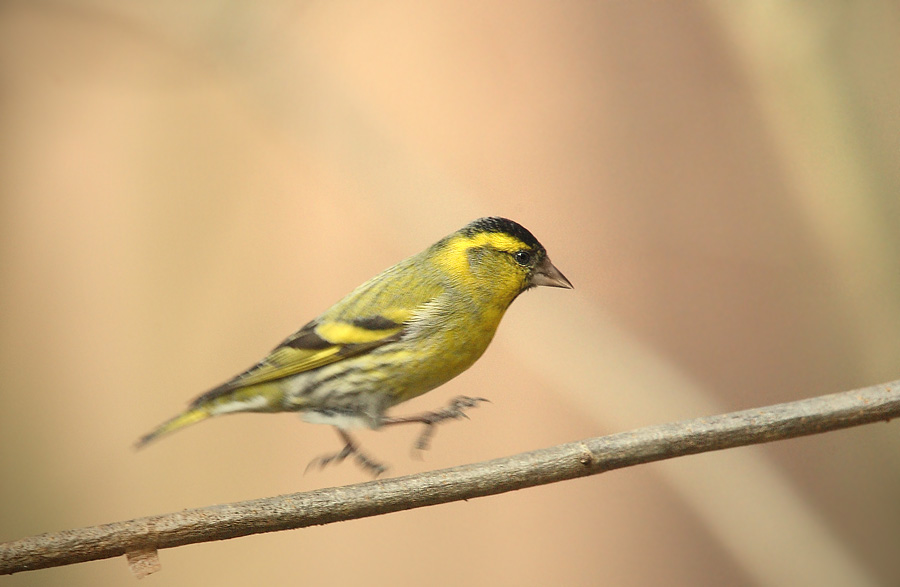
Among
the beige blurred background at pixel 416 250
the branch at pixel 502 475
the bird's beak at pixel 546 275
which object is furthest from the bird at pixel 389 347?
the beige blurred background at pixel 416 250

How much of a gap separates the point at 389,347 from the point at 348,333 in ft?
0.44

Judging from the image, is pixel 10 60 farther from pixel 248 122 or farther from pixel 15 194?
pixel 248 122

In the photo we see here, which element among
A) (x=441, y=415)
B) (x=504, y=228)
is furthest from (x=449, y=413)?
(x=504, y=228)

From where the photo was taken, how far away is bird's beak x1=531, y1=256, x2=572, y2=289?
91.0 inches

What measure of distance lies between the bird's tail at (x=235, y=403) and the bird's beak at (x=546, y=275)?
77 centimetres

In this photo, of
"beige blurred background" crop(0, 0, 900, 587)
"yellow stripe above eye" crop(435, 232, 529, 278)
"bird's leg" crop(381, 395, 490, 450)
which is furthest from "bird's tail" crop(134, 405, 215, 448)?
"beige blurred background" crop(0, 0, 900, 587)

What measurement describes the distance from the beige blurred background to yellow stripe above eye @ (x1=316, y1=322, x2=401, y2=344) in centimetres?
127

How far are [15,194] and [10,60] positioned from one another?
0.66 meters

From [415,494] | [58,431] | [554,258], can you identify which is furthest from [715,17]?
[58,431]

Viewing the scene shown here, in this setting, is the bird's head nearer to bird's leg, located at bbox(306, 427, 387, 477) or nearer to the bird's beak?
the bird's beak

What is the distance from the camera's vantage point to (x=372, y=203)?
3859 millimetres

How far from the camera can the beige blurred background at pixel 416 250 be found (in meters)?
3.84

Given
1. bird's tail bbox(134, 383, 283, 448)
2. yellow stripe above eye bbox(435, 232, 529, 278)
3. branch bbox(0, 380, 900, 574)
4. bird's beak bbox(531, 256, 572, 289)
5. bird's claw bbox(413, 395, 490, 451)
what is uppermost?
yellow stripe above eye bbox(435, 232, 529, 278)

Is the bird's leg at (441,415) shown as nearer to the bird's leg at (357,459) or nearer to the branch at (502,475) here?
the bird's leg at (357,459)
